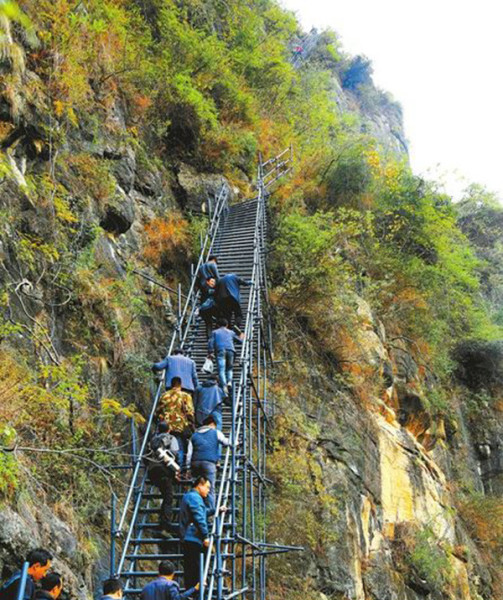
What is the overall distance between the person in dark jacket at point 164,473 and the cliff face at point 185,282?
0.70 meters

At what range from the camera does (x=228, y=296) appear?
10266 millimetres

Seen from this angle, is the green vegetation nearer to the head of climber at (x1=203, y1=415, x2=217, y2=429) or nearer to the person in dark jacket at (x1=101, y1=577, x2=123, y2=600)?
the head of climber at (x1=203, y1=415, x2=217, y2=429)

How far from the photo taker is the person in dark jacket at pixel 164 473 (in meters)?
6.79

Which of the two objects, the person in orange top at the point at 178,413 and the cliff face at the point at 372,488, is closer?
the person in orange top at the point at 178,413

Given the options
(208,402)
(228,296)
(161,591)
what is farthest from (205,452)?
(228,296)

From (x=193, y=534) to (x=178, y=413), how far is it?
194 cm

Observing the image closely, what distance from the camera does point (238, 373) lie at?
33.2ft

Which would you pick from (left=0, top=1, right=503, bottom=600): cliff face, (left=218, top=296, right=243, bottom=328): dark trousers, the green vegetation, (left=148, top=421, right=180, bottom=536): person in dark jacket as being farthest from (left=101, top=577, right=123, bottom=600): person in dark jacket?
the green vegetation

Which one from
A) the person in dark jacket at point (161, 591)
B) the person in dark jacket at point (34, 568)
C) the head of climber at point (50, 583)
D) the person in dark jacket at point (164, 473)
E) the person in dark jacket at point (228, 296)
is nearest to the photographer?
the person in dark jacket at point (34, 568)

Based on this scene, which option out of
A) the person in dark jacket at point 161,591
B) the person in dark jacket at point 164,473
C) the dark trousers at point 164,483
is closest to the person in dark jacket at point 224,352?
the person in dark jacket at point 164,473

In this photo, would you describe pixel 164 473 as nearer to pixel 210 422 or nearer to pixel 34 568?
pixel 210 422

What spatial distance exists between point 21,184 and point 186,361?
11.4 ft

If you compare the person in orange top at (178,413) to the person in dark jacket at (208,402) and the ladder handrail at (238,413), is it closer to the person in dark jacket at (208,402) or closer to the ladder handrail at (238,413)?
the person in dark jacket at (208,402)

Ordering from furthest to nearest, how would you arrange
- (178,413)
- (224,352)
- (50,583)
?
1. (224,352)
2. (178,413)
3. (50,583)
